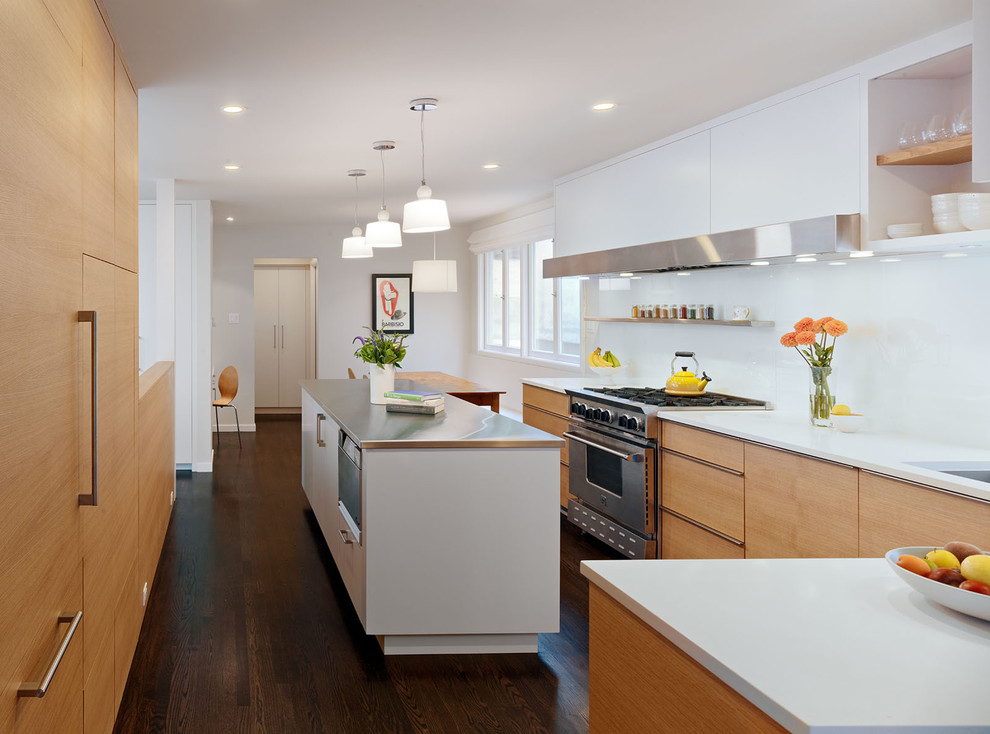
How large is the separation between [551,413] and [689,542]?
5.44ft

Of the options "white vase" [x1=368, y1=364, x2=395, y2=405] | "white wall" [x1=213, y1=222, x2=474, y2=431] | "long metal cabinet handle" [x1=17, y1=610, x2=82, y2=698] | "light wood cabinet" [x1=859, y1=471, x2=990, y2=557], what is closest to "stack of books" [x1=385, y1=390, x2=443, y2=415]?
"white vase" [x1=368, y1=364, x2=395, y2=405]

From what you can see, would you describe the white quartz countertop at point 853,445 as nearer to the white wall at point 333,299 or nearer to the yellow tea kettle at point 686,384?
the yellow tea kettle at point 686,384

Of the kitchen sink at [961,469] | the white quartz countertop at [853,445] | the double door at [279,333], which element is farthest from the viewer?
the double door at [279,333]

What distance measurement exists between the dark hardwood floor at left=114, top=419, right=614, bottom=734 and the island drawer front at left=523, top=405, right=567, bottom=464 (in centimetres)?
70

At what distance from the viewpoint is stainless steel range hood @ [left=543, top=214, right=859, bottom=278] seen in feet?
10.7

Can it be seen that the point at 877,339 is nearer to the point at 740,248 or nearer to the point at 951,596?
the point at 740,248

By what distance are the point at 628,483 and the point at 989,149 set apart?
293cm

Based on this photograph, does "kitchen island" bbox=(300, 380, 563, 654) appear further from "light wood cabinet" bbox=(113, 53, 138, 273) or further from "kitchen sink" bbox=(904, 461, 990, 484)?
"kitchen sink" bbox=(904, 461, 990, 484)

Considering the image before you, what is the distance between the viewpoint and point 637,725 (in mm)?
1371

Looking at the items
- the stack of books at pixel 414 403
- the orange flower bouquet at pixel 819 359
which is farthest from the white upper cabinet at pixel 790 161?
the stack of books at pixel 414 403

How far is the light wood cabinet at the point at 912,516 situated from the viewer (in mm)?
2352

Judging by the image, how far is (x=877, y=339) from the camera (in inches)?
138

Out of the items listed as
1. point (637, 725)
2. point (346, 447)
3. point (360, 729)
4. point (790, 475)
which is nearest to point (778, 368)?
point (790, 475)

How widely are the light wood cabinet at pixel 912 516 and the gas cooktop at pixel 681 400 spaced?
136cm
